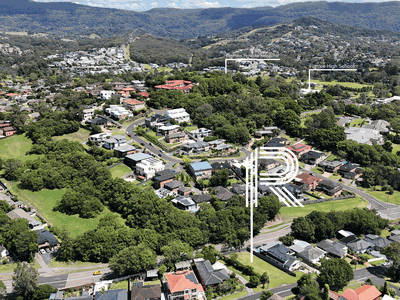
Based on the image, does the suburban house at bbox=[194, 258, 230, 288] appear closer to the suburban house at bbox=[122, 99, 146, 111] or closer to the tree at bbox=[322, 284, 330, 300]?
the tree at bbox=[322, 284, 330, 300]

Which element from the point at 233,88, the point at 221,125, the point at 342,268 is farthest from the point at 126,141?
the point at 342,268

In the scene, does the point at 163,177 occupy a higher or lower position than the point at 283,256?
higher

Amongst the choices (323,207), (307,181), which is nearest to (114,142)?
(307,181)

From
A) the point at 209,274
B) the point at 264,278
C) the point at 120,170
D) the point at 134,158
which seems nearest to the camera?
the point at 264,278

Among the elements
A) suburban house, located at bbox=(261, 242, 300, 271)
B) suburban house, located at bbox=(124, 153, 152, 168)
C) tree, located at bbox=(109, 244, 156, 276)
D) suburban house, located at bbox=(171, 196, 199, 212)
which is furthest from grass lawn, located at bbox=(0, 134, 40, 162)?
suburban house, located at bbox=(261, 242, 300, 271)

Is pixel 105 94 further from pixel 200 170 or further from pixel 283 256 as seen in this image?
pixel 283 256

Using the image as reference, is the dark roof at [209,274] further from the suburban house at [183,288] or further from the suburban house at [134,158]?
the suburban house at [134,158]

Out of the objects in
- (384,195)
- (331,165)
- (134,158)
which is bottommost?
(384,195)
